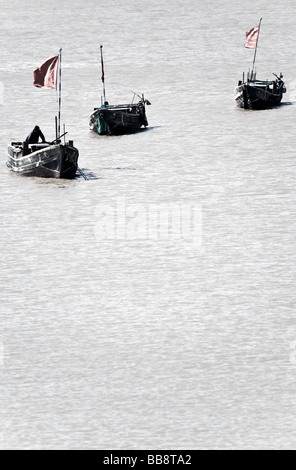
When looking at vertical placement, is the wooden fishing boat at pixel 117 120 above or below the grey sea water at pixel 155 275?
below

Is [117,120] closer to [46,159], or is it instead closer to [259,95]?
[259,95]

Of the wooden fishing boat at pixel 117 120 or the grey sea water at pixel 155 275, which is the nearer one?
the grey sea water at pixel 155 275

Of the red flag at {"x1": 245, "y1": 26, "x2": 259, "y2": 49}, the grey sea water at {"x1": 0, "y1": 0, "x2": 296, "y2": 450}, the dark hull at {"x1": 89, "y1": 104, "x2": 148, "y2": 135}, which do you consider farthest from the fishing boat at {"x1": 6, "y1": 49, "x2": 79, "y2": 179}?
the red flag at {"x1": 245, "y1": 26, "x2": 259, "y2": 49}

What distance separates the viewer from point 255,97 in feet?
284

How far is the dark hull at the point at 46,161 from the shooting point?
65.2 metres

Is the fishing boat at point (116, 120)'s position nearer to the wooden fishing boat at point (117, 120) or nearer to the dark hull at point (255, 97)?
the wooden fishing boat at point (117, 120)

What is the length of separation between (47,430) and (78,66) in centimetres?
7185

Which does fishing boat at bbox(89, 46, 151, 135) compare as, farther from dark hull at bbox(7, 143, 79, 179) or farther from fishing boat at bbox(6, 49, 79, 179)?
dark hull at bbox(7, 143, 79, 179)

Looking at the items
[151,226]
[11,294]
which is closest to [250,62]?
[151,226]

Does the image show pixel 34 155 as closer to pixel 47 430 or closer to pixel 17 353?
pixel 17 353
